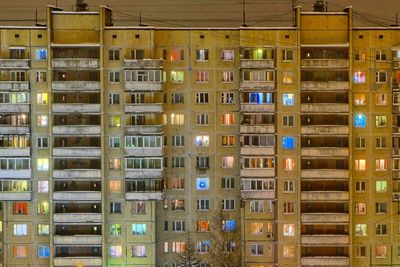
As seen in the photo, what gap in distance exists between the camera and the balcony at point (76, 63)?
73500 millimetres

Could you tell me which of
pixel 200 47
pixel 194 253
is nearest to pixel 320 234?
pixel 194 253

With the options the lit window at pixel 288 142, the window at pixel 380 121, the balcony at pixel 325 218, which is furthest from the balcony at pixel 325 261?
the window at pixel 380 121

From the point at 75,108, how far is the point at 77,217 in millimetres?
11781

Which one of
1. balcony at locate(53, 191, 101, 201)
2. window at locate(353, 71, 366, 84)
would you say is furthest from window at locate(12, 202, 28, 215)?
window at locate(353, 71, 366, 84)

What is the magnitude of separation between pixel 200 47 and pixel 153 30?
547 centimetres

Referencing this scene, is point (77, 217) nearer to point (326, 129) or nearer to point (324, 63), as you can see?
point (326, 129)

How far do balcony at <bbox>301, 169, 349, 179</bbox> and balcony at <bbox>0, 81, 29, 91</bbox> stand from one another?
103 feet

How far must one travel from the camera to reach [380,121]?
75.6 m

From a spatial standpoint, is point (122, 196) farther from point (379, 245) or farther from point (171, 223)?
point (379, 245)

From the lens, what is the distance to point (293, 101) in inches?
2940

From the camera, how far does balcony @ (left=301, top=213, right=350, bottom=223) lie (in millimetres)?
74438

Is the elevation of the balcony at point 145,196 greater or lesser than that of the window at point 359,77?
lesser

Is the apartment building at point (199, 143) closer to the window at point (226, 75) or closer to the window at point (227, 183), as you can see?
the window at point (226, 75)

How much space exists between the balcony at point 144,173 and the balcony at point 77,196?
3902 mm
